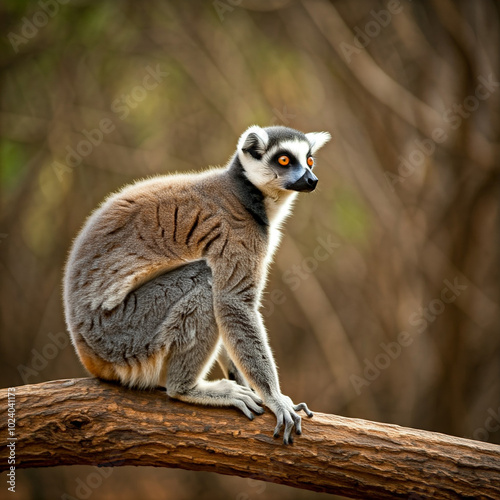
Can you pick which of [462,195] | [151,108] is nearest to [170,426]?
[462,195]

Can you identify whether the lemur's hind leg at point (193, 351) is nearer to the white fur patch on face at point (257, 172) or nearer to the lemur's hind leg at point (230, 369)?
the lemur's hind leg at point (230, 369)

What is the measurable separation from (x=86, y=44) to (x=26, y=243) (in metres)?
3.57

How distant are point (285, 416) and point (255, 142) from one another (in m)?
2.19

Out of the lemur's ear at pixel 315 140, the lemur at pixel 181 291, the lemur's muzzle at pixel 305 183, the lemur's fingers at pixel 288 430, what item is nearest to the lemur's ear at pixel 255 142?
the lemur at pixel 181 291

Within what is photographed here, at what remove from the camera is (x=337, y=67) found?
979cm

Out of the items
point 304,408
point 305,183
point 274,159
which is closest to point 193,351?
point 304,408

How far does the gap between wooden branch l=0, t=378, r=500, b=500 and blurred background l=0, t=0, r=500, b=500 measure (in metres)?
4.26

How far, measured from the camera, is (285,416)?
3.98 meters

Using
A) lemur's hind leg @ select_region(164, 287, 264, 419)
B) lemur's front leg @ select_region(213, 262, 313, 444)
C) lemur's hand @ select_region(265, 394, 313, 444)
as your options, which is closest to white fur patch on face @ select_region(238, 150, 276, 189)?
lemur's front leg @ select_region(213, 262, 313, 444)

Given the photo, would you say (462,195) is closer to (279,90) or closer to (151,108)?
(279,90)

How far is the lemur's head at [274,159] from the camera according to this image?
15.7 feet

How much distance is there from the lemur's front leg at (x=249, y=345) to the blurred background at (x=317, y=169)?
15.1 ft

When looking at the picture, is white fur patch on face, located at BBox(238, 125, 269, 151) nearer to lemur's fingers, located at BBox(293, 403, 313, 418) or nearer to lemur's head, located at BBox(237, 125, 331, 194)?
lemur's head, located at BBox(237, 125, 331, 194)

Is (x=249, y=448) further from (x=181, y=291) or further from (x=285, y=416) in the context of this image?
(x=181, y=291)
